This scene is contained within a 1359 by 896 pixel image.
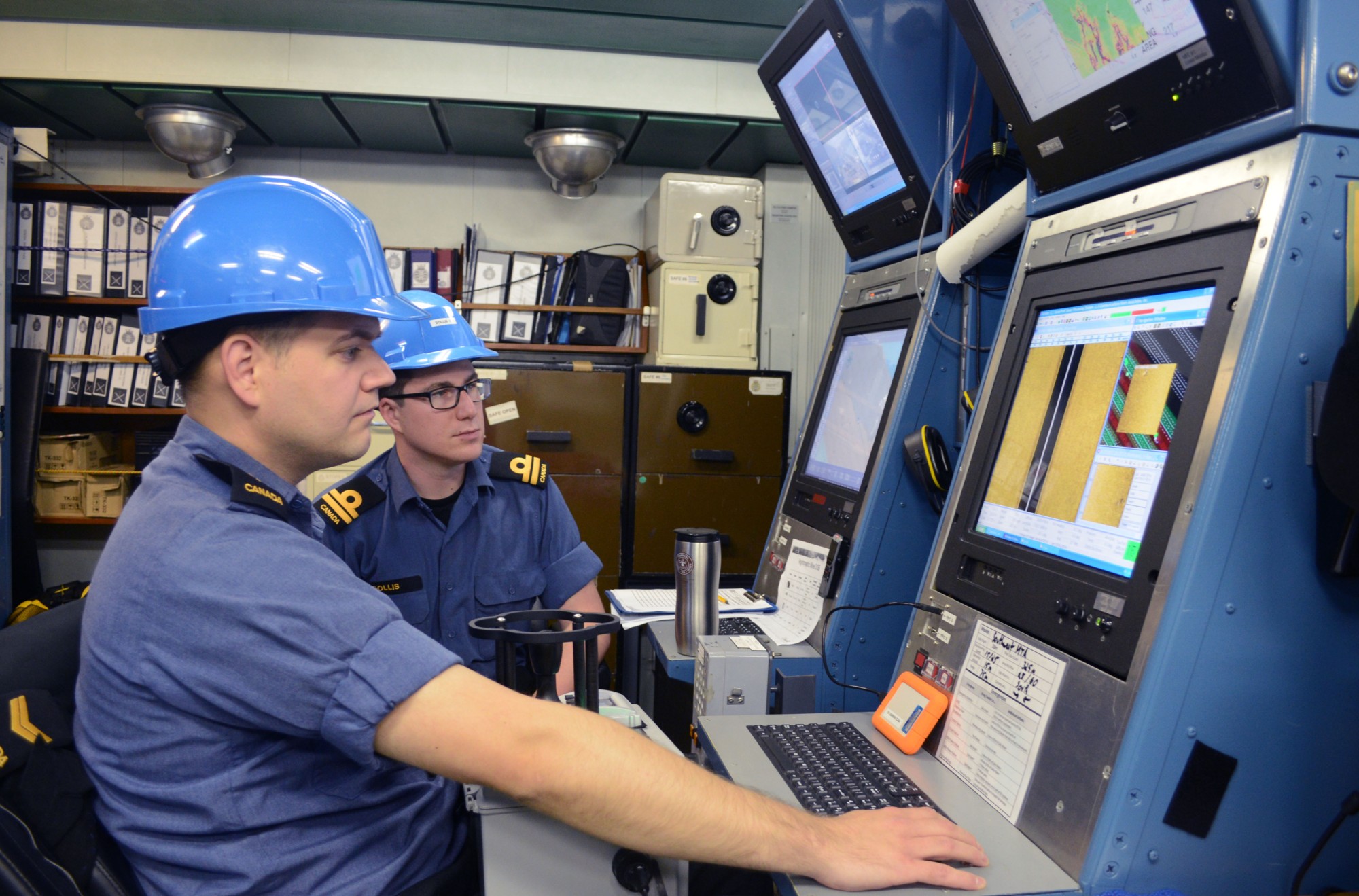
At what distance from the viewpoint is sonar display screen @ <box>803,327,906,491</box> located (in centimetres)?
197

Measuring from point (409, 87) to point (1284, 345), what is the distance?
3585mm

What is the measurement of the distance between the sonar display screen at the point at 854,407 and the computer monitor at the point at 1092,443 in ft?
2.03

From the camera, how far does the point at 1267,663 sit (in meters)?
0.90

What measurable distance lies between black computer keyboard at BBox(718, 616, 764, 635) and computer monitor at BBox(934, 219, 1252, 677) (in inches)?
24.9

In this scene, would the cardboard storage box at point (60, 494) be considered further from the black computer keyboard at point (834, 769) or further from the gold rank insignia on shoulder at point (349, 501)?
the black computer keyboard at point (834, 769)

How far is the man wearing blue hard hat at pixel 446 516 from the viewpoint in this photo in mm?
1923

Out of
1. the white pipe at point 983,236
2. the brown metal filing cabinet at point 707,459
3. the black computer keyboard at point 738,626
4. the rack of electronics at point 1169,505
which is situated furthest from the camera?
the brown metal filing cabinet at point 707,459

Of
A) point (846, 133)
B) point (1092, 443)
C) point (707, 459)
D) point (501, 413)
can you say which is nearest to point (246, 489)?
point (1092, 443)

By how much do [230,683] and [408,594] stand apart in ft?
3.58

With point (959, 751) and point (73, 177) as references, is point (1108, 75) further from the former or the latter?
point (73, 177)

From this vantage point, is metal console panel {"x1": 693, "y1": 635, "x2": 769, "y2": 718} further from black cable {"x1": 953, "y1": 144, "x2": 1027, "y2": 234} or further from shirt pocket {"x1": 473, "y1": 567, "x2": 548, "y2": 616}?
black cable {"x1": 953, "y1": 144, "x2": 1027, "y2": 234}

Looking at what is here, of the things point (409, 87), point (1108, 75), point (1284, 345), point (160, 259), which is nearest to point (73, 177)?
point (409, 87)

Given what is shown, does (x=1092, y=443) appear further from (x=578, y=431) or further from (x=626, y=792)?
(x=578, y=431)

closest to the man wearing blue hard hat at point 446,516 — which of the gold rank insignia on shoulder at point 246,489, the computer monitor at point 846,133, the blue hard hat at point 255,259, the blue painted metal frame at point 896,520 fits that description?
the blue painted metal frame at point 896,520
